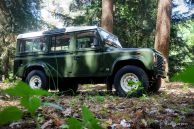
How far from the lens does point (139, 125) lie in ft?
11.4

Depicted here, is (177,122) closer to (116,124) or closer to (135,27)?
(116,124)

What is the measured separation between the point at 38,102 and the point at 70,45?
26.6ft

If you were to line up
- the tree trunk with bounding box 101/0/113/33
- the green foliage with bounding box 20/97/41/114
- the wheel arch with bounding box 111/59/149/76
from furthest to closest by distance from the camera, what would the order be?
the tree trunk with bounding box 101/0/113/33, the wheel arch with bounding box 111/59/149/76, the green foliage with bounding box 20/97/41/114

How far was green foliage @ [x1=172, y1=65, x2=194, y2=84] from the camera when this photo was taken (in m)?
0.82

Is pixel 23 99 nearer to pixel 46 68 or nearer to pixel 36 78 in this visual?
pixel 46 68

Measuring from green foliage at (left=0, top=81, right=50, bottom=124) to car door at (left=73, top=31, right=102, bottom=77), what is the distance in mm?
7533

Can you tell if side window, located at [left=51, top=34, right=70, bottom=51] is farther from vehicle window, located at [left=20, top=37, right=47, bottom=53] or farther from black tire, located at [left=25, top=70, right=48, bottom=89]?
black tire, located at [left=25, top=70, right=48, bottom=89]

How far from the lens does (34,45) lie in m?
10.0

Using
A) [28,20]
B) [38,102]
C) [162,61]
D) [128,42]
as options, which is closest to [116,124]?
[38,102]

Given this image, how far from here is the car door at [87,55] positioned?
8.57 metres

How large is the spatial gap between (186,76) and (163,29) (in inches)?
445

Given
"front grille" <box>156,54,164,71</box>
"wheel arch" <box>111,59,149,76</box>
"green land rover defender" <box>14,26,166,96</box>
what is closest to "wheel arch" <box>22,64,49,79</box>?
"green land rover defender" <box>14,26,166,96</box>

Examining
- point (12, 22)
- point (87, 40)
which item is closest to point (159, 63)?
point (87, 40)

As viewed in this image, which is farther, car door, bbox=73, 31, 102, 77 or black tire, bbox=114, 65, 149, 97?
car door, bbox=73, 31, 102, 77
